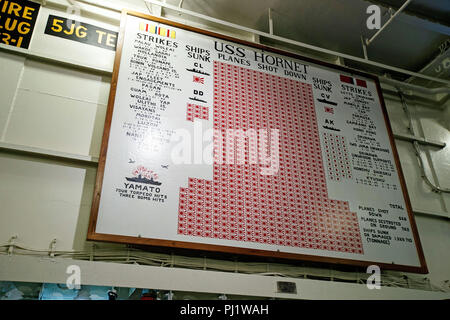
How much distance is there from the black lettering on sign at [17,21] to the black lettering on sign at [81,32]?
0.11m

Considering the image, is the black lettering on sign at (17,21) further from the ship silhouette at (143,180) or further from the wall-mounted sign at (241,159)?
the ship silhouette at (143,180)

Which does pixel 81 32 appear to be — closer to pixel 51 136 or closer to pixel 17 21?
pixel 17 21

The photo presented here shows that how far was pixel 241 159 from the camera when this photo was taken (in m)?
2.44

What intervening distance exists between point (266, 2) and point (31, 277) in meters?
2.64

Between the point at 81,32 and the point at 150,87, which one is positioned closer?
the point at 150,87

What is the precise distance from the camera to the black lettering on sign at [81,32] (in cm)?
253

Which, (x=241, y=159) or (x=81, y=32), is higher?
(x=81, y=32)

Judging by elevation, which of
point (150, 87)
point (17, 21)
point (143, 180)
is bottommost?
point (143, 180)

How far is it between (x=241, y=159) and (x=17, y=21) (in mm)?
1751

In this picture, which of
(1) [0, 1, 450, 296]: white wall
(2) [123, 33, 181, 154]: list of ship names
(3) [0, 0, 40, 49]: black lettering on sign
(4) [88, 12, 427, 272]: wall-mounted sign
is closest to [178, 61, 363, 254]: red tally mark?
(4) [88, 12, 427, 272]: wall-mounted sign

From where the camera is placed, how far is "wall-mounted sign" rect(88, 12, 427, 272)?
84.6 inches

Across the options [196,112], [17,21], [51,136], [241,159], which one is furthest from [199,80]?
[17,21]

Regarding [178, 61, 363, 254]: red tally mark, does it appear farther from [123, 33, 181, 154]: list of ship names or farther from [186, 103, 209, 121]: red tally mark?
[123, 33, 181, 154]: list of ship names

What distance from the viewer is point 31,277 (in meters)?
1.79
